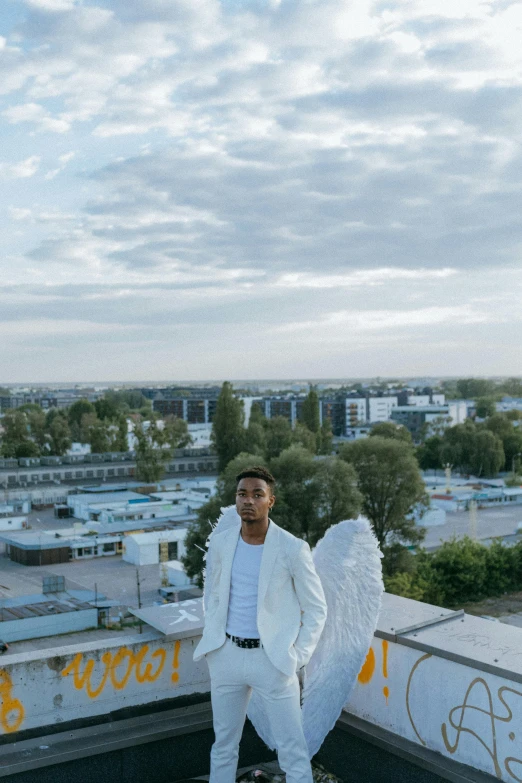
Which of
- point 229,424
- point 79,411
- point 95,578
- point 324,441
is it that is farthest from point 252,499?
point 79,411

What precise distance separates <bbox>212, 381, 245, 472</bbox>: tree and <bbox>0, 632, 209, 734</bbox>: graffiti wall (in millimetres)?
35488

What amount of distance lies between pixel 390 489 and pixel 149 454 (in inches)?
914

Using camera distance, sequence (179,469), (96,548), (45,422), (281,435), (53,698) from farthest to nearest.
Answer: (45,422) < (179,469) < (281,435) < (96,548) < (53,698)

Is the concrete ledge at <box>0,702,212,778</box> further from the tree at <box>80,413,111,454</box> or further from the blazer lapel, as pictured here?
the tree at <box>80,413,111,454</box>

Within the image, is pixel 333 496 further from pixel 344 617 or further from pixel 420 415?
pixel 420 415

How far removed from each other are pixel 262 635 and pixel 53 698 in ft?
3.38

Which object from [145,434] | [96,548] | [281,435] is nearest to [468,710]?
[96,548]

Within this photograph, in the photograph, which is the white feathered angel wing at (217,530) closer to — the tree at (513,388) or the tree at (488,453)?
the tree at (488,453)

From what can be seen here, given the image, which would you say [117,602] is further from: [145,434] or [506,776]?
[145,434]

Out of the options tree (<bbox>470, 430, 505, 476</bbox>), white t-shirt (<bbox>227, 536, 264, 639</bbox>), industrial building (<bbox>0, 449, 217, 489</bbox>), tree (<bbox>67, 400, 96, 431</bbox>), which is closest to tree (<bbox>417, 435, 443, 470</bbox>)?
tree (<bbox>470, 430, 505, 476</bbox>)

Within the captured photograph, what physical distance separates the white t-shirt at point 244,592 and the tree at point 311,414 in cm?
4361

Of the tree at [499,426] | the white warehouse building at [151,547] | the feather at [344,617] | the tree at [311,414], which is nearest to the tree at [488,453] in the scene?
the tree at [499,426]

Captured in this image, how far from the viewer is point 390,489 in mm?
22016

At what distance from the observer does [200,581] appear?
18.9 metres
